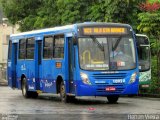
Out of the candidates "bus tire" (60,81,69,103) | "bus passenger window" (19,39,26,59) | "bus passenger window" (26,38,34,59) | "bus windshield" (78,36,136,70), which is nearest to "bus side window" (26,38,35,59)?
"bus passenger window" (26,38,34,59)

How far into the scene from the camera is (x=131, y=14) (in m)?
37.5

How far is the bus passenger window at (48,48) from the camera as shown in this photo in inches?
952

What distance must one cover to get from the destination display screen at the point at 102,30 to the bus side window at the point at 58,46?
1543mm

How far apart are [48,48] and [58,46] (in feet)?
3.64

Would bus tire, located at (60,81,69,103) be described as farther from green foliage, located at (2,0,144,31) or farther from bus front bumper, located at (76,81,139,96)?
green foliage, located at (2,0,144,31)

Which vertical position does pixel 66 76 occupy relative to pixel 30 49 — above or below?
below

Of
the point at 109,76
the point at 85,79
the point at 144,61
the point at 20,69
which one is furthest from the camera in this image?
the point at 144,61

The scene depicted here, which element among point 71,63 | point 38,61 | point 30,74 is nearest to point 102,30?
point 71,63

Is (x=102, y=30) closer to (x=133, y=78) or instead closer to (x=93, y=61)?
Answer: (x=93, y=61)

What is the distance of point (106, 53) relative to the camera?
21.6 meters

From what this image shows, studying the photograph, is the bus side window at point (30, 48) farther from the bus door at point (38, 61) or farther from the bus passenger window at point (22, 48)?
the bus door at point (38, 61)

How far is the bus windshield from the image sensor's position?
2147cm

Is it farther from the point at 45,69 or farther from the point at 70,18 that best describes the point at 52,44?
the point at 70,18

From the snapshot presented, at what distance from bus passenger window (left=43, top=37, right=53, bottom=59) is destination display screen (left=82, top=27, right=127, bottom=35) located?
267 cm
